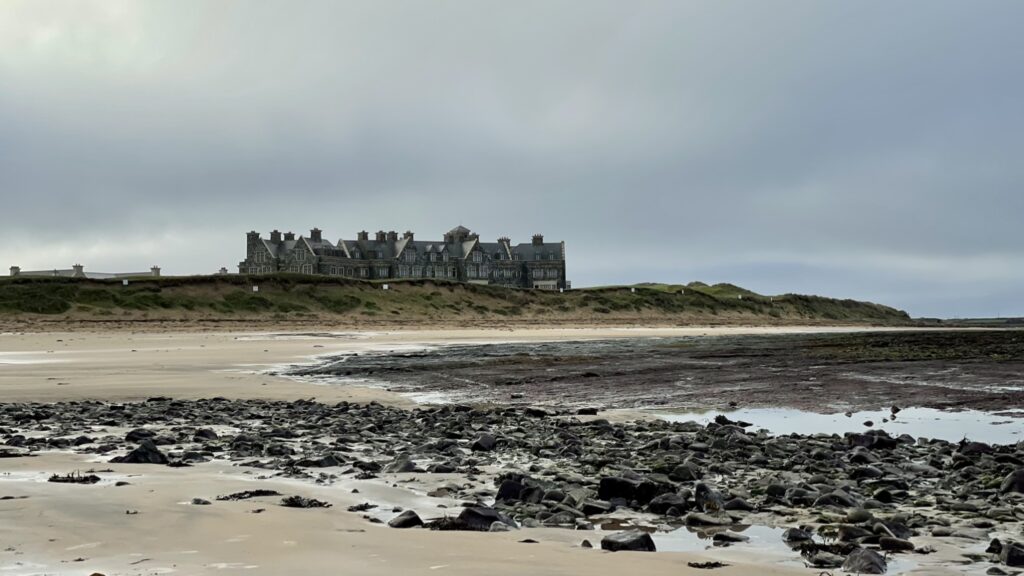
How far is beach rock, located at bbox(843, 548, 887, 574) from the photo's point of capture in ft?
17.0

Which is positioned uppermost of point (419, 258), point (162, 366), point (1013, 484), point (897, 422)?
point (419, 258)

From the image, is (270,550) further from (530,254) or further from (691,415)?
(530,254)

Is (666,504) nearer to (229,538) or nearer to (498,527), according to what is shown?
(498,527)

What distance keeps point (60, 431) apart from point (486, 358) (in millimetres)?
18701

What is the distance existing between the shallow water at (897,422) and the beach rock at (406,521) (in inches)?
279

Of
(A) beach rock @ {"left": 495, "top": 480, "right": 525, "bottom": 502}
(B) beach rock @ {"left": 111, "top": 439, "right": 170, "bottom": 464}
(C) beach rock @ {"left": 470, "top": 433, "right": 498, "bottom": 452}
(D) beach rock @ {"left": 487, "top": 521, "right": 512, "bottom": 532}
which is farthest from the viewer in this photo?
(C) beach rock @ {"left": 470, "top": 433, "right": 498, "bottom": 452}

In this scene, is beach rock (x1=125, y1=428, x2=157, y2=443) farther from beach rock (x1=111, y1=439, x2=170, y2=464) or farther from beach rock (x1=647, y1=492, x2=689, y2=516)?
beach rock (x1=647, y1=492, x2=689, y2=516)

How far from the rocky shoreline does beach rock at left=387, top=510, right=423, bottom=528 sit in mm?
13

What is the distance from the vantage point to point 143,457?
9.40 meters

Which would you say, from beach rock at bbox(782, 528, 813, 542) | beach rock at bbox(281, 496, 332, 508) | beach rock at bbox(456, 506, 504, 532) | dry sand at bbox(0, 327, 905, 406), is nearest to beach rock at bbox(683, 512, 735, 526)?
beach rock at bbox(782, 528, 813, 542)

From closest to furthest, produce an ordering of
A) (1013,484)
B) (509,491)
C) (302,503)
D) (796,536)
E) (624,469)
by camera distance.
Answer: (796,536) < (302,503) < (509,491) < (1013,484) < (624,469)

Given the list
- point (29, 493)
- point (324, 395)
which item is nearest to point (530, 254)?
point (324, 395)

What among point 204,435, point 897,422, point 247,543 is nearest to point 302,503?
point 247,543

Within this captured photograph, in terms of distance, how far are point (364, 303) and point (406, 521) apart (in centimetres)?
6698
